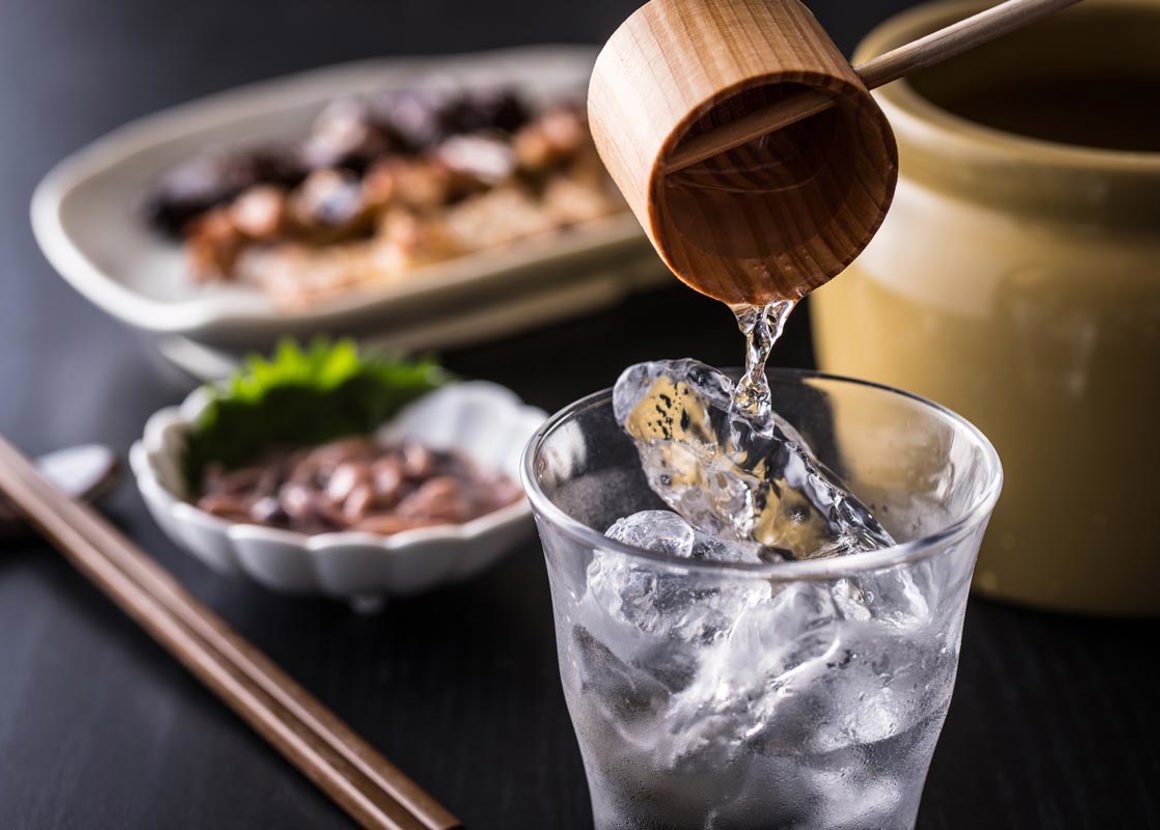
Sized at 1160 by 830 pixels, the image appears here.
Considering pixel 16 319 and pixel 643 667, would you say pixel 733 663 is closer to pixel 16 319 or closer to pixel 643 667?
pixel 643 667

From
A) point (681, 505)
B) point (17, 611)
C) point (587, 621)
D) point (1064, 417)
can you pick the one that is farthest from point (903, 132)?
point (17, 611)

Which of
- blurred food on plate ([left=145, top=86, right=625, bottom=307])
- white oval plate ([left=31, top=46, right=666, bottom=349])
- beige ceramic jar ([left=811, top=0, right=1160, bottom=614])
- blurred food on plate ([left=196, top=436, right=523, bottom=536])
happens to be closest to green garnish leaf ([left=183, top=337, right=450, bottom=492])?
blurred food on plate ([left=196, top=436, right=523, bottom=536])

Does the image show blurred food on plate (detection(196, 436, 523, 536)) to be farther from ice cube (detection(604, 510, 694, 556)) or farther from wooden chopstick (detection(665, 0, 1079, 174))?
wooden chopstick (detection(665, 0, 1079, 174))

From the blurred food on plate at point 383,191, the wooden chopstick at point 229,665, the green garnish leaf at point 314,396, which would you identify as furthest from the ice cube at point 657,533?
the blurred food on plate at point 383,191

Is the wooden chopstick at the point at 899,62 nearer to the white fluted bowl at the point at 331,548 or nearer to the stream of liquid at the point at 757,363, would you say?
the stream of liquid at the point at 757,363

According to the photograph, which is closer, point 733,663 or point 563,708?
point 733,663

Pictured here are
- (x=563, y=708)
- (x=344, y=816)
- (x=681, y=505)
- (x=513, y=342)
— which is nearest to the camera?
(x=681, y=505)

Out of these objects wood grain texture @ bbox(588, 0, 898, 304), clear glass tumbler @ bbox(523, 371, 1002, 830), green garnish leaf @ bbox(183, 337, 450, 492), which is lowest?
green garnish leaf @ bbox(183, 337, 450, 492)
